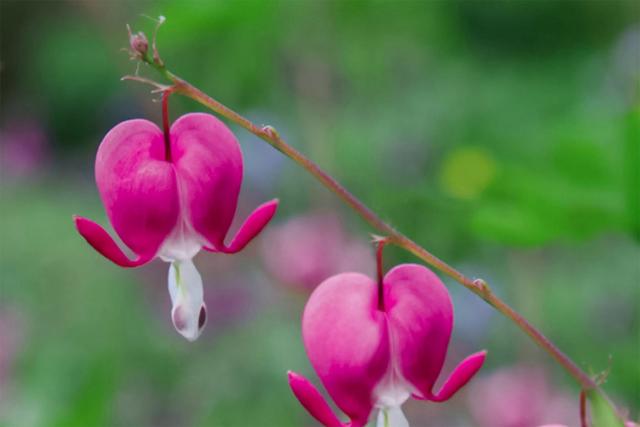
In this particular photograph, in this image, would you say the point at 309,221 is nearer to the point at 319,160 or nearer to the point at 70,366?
the point at 319,160

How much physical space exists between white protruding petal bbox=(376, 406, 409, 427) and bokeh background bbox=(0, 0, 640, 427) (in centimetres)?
48

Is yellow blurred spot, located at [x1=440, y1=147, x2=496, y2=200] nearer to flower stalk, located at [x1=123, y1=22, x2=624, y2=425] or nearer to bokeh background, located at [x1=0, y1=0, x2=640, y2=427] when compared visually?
bokeh background, located at [x1=0, y1=0, x2=640, y2=427]

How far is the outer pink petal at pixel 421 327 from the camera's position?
0.89 m

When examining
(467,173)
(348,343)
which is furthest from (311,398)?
(467,173)

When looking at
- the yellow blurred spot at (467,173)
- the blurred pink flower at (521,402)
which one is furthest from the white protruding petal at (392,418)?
the blurred pink flower at (521,402)

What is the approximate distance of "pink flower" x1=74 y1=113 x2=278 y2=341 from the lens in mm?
912

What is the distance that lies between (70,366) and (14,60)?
5332 millimetres

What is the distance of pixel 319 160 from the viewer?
2785 mm

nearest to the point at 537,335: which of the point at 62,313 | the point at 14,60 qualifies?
the point at 62,313

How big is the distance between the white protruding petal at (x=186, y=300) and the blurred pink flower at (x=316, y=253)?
149 cm

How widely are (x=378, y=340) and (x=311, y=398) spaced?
8cm

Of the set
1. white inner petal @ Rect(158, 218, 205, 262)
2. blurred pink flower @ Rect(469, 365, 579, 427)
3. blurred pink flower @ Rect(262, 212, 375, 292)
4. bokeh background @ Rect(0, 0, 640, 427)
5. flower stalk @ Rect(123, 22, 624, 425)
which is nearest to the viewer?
flower stalk @ Rect(123, 22, 624, 425)

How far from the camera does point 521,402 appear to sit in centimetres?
207

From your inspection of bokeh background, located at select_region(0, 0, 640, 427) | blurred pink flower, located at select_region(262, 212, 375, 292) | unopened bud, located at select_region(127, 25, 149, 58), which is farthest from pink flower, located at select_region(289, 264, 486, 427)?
blurred pink flower, located at select_region(262, 212, 375, 292)
